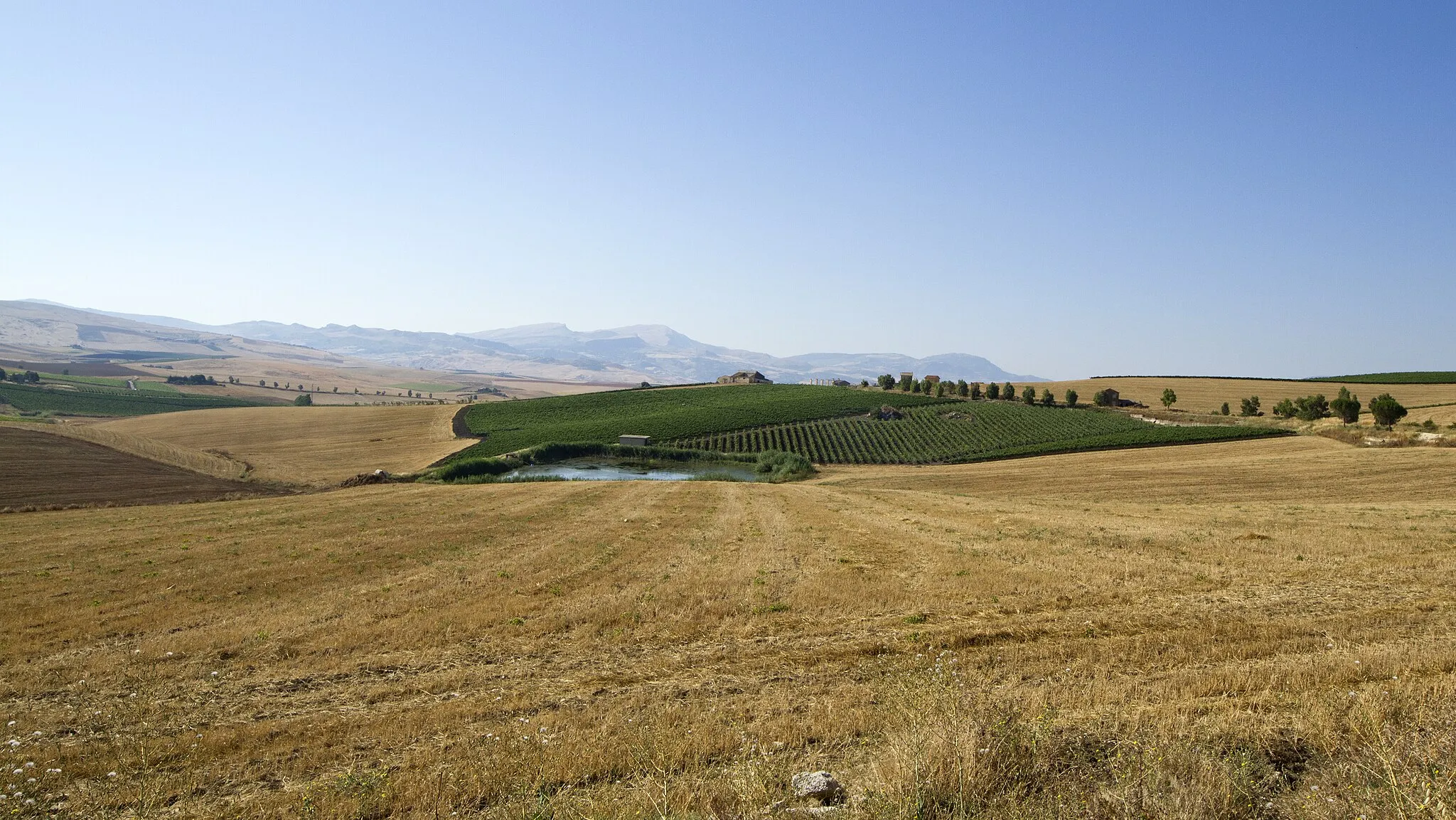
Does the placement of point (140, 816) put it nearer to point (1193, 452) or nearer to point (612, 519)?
point (612, 519)

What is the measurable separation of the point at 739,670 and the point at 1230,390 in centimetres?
12579

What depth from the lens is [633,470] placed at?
241ft

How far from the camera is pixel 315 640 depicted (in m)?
14.0

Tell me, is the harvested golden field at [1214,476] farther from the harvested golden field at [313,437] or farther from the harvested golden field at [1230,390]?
the harvested golden field at [1230,390]

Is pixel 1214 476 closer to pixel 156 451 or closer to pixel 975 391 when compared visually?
pixel 975 391

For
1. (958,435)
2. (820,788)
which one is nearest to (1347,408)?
(958,435)

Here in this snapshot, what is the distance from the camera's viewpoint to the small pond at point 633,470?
224 ft

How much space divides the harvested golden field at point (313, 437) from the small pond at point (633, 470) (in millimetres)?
10751

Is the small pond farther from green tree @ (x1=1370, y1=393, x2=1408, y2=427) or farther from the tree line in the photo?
green tree @ (x1=1370, y1=393, x2=1408, y2=427)

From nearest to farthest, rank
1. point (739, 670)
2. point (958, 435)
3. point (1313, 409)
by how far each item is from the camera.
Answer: point (739, 670)
point (1313, 409)
point (958, 435)

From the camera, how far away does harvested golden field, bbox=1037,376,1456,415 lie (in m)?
96.9

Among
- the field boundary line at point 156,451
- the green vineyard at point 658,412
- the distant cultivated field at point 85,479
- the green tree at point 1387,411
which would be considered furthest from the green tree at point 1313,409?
the field boundary line at point 156,451

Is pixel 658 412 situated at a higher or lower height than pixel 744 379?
lower

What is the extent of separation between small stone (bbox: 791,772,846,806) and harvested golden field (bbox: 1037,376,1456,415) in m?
107
